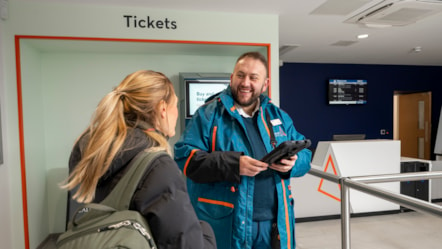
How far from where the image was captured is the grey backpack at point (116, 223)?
0.67m

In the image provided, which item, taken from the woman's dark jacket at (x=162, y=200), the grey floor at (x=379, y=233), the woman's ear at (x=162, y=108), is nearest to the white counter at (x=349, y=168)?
the grey floor at (x=379, y=233)

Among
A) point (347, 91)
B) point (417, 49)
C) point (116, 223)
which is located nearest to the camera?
point (116, 223)

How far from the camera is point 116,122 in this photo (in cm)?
84

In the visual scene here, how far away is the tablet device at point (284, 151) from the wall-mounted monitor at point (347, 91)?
20.2 feet

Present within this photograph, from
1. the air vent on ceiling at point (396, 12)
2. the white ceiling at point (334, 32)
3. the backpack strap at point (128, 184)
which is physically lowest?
the backpack strap at point (128, 184)

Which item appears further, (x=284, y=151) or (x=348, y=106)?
(x=348, y=106)

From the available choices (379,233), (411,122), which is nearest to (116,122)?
(379,233)

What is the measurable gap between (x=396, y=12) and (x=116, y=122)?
11.2 ft

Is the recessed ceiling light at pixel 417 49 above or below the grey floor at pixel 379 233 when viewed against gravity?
above

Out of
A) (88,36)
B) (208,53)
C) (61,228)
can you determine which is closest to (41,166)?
(61,228)

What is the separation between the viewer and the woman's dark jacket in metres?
0.73

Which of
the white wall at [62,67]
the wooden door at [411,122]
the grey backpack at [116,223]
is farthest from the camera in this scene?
the wooden door at [411,122]

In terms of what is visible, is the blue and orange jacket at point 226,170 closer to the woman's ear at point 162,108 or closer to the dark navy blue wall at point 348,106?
the woman's ear at point 162,108

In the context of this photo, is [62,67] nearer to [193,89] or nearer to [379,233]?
[193,89]
